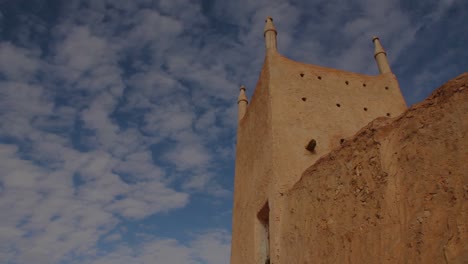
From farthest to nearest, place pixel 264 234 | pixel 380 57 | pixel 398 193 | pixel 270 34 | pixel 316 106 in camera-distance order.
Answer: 1. pixel 380 57
2. pixel 270 34
3. pixel 316 106
4. pixel 264 234
5. pixel 398 193

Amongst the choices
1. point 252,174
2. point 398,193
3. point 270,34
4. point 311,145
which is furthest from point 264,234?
point 270,34

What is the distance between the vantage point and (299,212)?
29.7ft

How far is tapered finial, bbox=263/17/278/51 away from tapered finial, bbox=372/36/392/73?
14.6 ft

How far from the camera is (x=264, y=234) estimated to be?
11.5 metres

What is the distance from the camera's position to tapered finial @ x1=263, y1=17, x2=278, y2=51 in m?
14.0

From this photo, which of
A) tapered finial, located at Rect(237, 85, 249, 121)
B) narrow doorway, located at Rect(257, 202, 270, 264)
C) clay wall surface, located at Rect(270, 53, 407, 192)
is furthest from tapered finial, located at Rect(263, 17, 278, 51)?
narrow doorway, located at Rect(257, 202, 270, 264)

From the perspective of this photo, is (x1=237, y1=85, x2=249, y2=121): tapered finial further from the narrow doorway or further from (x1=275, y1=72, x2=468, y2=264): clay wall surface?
(x1=275, y1=72, x2=468, y2=264): clay wall surface

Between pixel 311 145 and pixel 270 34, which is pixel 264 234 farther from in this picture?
pixel 270 34

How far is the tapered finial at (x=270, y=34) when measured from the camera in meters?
14.0

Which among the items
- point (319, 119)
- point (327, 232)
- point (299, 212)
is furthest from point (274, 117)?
point (327, 232)

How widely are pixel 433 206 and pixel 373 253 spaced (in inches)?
54.0

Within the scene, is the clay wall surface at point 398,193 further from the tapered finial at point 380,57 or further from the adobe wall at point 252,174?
the tapered finial at point 380,57

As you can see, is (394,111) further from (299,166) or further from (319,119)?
(299,166)

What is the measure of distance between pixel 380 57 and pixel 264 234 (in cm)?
897
